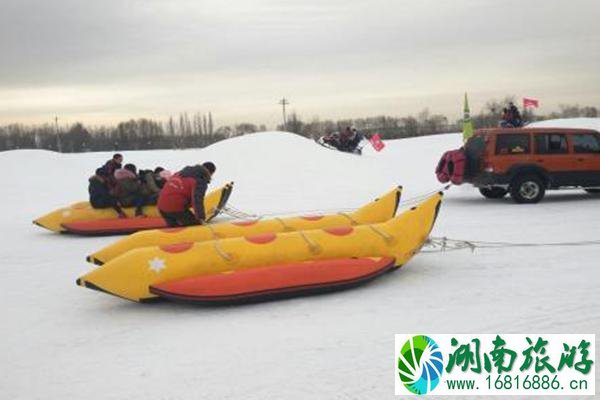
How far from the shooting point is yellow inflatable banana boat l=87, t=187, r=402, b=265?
792 cm

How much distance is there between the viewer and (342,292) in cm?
679

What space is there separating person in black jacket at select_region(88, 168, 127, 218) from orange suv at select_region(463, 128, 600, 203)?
734cm

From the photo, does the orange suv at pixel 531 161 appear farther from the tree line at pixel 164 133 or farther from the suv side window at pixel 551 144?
the tree line at pixel 164 133

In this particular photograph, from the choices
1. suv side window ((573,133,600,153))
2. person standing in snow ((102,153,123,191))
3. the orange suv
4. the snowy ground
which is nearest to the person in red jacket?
the snowy ground

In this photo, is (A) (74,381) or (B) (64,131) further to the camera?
(B) (64,131)

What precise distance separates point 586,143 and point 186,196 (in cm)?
937

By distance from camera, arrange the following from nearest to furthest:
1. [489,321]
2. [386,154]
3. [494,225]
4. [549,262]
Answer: [489,321]
[549,262]
[494,225]
[386,154]

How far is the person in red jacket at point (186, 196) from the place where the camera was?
8.59 m

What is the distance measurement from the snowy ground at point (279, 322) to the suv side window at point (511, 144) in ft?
7.77

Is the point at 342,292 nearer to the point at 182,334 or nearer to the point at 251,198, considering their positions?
the point at 182,334

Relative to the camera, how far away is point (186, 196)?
8844mm

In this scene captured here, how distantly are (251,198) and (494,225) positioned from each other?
A: 7516mm

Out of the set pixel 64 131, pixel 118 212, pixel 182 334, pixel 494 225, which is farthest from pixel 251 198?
pixel 64 131

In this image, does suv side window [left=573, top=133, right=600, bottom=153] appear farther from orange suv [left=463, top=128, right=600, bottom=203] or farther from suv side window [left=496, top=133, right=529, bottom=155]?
suv side window [left=496, top=133, right=529, bottom=155]
